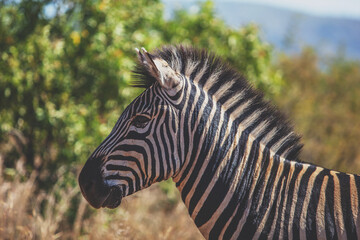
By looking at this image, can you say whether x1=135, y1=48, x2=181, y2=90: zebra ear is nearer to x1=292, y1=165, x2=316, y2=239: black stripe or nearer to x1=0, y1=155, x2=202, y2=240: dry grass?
x1=292, y1=165, x2=316, y2=239: black stripe

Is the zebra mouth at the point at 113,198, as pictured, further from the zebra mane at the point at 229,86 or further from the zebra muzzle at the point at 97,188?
the zebra mane at the point at 229,86

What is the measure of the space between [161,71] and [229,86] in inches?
19.2

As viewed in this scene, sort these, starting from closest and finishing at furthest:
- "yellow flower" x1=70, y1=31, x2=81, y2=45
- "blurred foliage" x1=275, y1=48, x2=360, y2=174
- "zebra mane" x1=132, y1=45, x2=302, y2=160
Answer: "zebra mane" x1=132, y1=45, x2=302, y2=160, "yellow flower" x1=70, y1=31, x2=81, y2=45, "blurred foliage" x1=275, y1=48, x2=360, y2=174

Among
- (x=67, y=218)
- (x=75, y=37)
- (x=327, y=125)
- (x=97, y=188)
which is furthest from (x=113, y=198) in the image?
(x=327, y=125)

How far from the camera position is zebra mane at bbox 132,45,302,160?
279 cm

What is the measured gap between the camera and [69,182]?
5500 mm

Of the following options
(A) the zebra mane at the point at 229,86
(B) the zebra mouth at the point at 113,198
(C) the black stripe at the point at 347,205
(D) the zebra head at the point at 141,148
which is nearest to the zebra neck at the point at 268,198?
(C) the black stripe at the point at 347,205

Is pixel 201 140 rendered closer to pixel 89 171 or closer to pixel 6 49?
pixel 89 171

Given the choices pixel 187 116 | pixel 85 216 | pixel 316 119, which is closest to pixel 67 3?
pixel 85 216

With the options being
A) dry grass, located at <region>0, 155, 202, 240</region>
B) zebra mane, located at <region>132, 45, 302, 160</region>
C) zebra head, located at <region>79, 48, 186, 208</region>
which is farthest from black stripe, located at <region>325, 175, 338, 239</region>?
dry grass, located at <region>0, 155, 202, 240</region>

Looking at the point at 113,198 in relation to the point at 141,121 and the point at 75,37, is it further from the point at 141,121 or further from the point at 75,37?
the point at 75,37

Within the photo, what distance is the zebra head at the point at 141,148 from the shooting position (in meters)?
2.56

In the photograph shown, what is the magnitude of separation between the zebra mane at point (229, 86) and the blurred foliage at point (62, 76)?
9.72 feet

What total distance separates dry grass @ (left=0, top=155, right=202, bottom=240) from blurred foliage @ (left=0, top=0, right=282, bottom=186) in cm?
50
